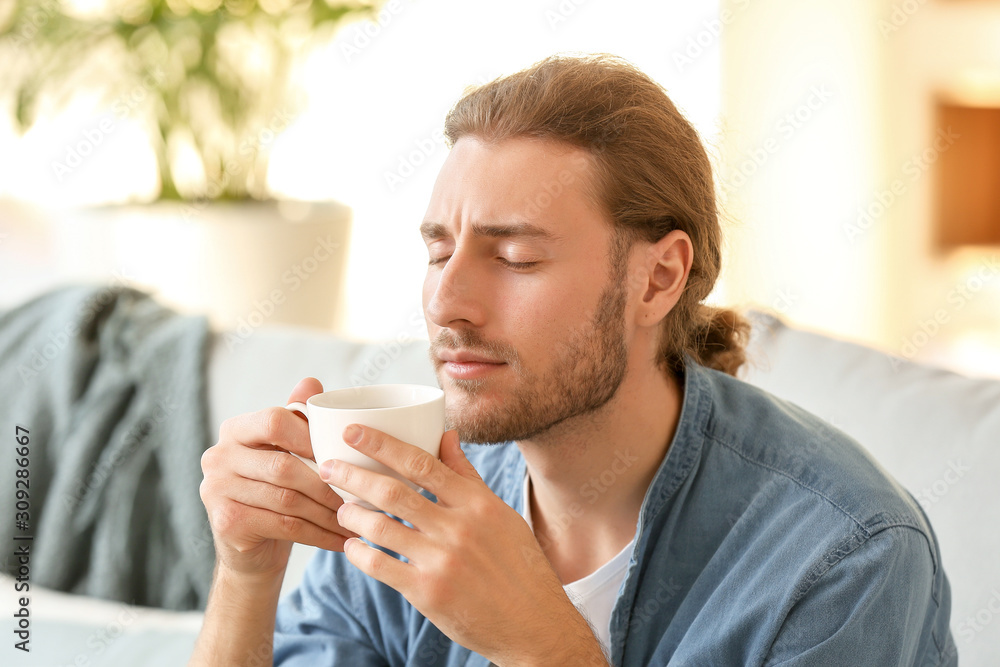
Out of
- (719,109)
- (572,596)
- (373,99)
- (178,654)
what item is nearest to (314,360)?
(178,654)

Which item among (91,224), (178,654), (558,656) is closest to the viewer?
(558,656)

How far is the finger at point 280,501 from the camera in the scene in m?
0.93

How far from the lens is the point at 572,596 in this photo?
1173 millimetres

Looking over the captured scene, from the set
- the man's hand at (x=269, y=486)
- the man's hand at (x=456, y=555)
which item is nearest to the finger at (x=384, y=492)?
the man's hand at (x=456, y=555)

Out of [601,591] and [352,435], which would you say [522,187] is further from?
[601,591]

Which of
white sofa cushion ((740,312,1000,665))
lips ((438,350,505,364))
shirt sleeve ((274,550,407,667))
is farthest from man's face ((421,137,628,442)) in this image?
white sofa cushion ((740,312,1000,665))

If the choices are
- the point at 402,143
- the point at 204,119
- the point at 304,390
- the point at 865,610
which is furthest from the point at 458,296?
the point at 402,143

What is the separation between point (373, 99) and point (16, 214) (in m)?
1.28

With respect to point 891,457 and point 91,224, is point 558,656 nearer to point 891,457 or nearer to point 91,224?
point 891,457

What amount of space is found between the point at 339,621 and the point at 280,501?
1.52 ft

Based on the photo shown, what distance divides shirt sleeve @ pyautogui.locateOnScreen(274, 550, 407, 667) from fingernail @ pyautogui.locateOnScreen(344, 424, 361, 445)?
0.54m

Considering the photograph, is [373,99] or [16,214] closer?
[16,214]

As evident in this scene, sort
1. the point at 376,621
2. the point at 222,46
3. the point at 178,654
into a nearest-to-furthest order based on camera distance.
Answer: the point at 376,621
the point at 178,654
the point at 222,46

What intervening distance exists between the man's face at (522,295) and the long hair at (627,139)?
0.03 m
